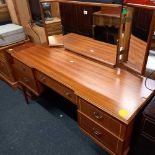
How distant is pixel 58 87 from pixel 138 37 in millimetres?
730

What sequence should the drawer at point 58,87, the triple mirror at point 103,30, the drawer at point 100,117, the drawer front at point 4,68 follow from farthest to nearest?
the drawer front at point 4,68 → the drawer at point 58,87 → the triple mirror at point 103,30 → the drawer at point 100,117

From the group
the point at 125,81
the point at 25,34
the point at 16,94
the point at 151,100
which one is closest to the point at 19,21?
the point at 25,34

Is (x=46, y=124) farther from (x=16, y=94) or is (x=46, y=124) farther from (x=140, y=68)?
(x=140, y=68)

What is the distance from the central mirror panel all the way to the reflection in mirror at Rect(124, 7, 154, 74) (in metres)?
0.08

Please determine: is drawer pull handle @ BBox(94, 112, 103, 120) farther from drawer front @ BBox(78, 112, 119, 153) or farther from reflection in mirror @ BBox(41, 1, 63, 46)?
reflection in mirror @ BBox(41, 1, 63, 46)

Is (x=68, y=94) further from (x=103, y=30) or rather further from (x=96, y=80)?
(x=103, y=30)

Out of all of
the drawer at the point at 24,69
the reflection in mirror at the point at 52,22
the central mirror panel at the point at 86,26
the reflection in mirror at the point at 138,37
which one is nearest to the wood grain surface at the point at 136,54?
the reflection in mirror at the point at 138,37

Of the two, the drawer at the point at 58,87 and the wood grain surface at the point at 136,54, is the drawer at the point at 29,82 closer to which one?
the drawer at the point at 58,87

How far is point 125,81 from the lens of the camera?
128cm

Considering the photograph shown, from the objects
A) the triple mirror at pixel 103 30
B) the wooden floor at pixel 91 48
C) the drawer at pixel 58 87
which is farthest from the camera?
the wooden floor at pixel 91 48

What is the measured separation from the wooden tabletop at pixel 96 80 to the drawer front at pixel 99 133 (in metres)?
0.20

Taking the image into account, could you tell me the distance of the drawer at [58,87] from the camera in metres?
1.33

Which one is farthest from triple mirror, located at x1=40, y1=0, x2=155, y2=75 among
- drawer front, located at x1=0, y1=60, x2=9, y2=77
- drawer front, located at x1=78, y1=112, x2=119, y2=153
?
drawer front, located at x1=0, y1=60, x2=9, y2=77

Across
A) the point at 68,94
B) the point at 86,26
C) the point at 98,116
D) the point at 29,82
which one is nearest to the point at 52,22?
the point at 86,26
